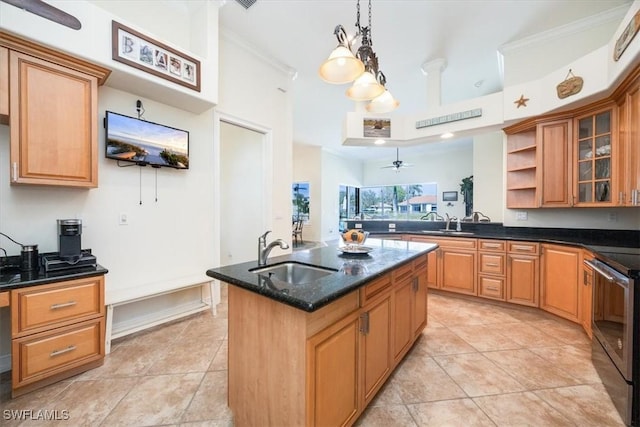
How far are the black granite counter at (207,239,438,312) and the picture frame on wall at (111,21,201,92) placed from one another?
1.95 m

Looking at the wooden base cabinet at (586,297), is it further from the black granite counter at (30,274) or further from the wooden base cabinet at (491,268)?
the black granite counter at (30,274)

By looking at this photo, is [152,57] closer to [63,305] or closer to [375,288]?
[63,305]

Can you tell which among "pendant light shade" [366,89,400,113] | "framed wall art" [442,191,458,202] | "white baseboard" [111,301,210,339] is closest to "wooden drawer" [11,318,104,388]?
"white baseboard" [111,301,210,339]

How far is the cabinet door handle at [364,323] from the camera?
1450 millimetres

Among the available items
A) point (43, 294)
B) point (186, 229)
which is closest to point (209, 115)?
point (186, 229)

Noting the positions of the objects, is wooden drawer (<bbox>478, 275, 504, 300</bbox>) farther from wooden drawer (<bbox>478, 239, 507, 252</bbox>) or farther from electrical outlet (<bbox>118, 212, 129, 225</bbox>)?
electrical outlet (<bbox>118, 212, 129, 225</bbox>)

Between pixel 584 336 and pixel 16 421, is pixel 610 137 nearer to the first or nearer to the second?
pixel 584 336

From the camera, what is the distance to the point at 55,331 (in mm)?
1811

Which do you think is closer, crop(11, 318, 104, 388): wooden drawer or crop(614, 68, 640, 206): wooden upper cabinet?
crop(11, 318, 104, 388): wooden drawer

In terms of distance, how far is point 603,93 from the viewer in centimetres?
251

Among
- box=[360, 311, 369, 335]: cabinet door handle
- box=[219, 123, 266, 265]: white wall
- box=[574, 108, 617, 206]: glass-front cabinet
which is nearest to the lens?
box=[360, 311, 369, 335]: cabinet door handle

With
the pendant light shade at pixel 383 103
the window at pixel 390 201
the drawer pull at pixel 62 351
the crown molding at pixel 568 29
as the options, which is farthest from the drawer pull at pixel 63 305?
the window at pixel 390 201

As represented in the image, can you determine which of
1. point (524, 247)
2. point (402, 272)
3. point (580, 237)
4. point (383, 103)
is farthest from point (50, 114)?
point (580, 237)

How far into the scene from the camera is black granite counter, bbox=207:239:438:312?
1.12 meters
